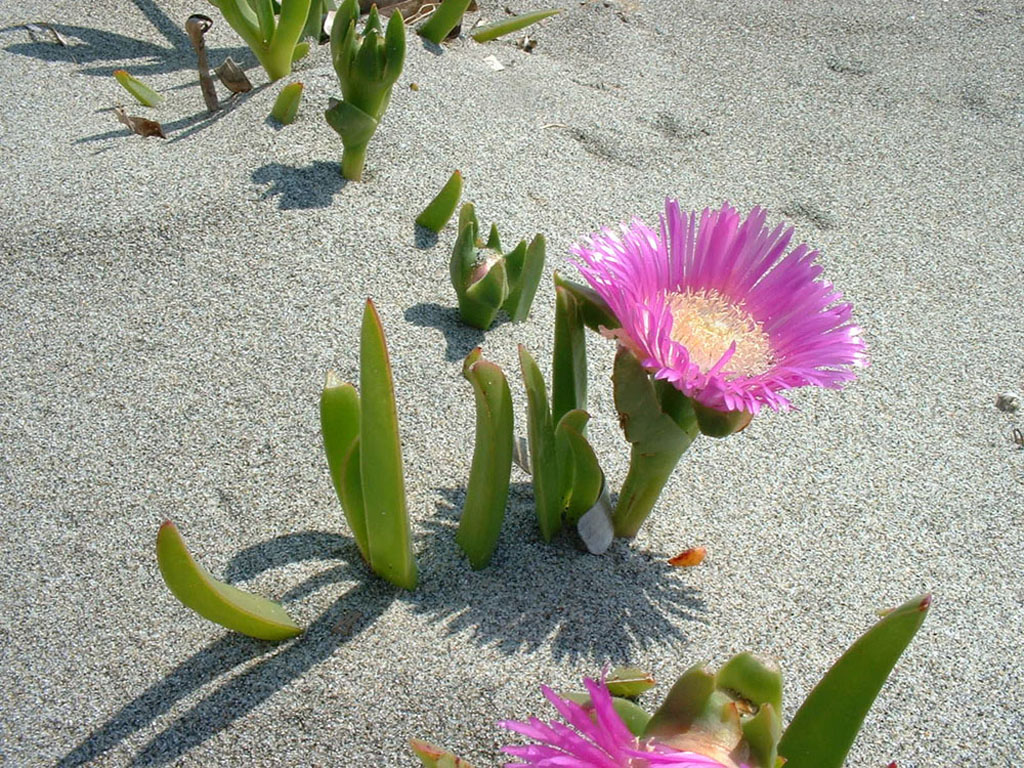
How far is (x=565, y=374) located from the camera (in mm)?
932

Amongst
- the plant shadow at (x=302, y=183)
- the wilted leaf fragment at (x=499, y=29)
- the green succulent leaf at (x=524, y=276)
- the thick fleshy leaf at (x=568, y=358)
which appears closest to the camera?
the thick fleshy leaf at (x=568, y=358)

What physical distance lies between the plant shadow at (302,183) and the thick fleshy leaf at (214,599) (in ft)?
2.70

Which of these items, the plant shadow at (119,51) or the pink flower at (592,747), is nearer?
the pink flower at (592,747)

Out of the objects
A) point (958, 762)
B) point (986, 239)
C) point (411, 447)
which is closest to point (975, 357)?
point (986, 239)

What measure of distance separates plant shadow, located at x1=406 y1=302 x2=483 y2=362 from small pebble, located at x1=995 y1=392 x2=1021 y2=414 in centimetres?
76

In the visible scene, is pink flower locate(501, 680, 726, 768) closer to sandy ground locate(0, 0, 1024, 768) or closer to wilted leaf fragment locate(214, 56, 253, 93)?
sandy ground locate(0, 0, 1024, 768)

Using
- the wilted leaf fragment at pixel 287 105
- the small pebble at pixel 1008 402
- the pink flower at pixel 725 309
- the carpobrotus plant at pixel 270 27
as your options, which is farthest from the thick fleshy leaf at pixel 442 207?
the small pebble at pixel 1008 402

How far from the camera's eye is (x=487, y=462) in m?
0.85

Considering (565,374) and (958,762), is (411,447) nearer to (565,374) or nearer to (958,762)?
(565,374)

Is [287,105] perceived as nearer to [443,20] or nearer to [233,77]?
[233,77]

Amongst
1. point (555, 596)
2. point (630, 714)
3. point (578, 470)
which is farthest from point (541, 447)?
point (630, 714)

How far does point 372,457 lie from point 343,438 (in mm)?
108

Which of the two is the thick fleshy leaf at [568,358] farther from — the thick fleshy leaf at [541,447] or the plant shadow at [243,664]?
the plant shadow at [243,664]

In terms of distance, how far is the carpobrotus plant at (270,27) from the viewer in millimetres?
1689
